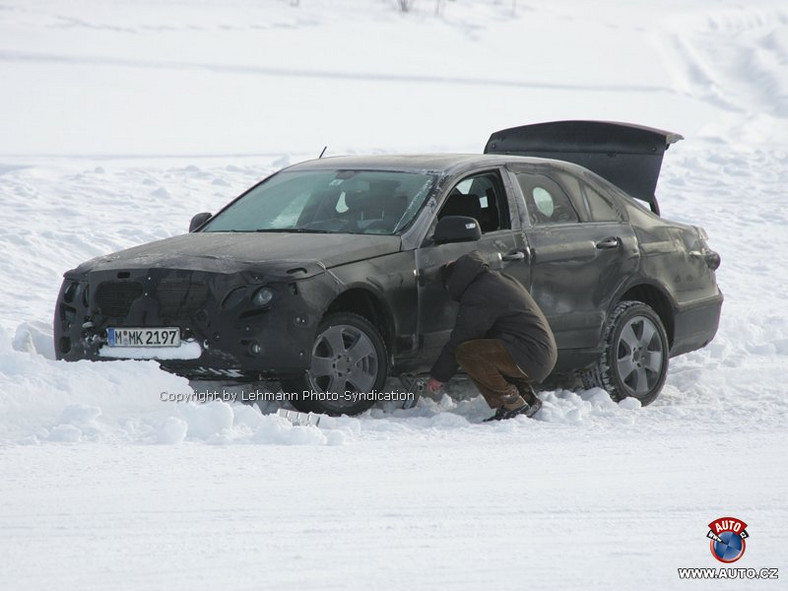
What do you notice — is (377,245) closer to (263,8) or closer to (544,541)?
(544,541)

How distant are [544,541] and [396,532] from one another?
21.0 inches

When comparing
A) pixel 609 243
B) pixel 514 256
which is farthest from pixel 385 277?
pixel 609 243

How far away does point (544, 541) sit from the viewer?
5.01m

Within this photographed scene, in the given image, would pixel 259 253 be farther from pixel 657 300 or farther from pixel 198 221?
pixel 657 300

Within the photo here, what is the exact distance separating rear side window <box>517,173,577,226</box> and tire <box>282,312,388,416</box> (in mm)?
1522

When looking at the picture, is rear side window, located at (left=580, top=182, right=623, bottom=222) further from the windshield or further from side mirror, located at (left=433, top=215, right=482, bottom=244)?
side mirror, located at (left=433, top=215, right=482, bottom=244)

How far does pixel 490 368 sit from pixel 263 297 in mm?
1389

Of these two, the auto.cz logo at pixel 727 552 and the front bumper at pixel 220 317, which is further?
the front bumper at pixel 220 317

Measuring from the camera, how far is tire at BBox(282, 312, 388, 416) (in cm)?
737

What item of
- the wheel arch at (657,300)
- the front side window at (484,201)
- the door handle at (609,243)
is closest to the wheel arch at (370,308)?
the front side window at (484,201)

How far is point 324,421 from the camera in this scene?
7266 mm

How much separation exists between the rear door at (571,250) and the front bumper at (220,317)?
1.70 m

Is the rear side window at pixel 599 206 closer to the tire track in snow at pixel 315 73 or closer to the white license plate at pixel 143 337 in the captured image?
the white license plate at pixel 143 337

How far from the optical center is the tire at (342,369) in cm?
737
